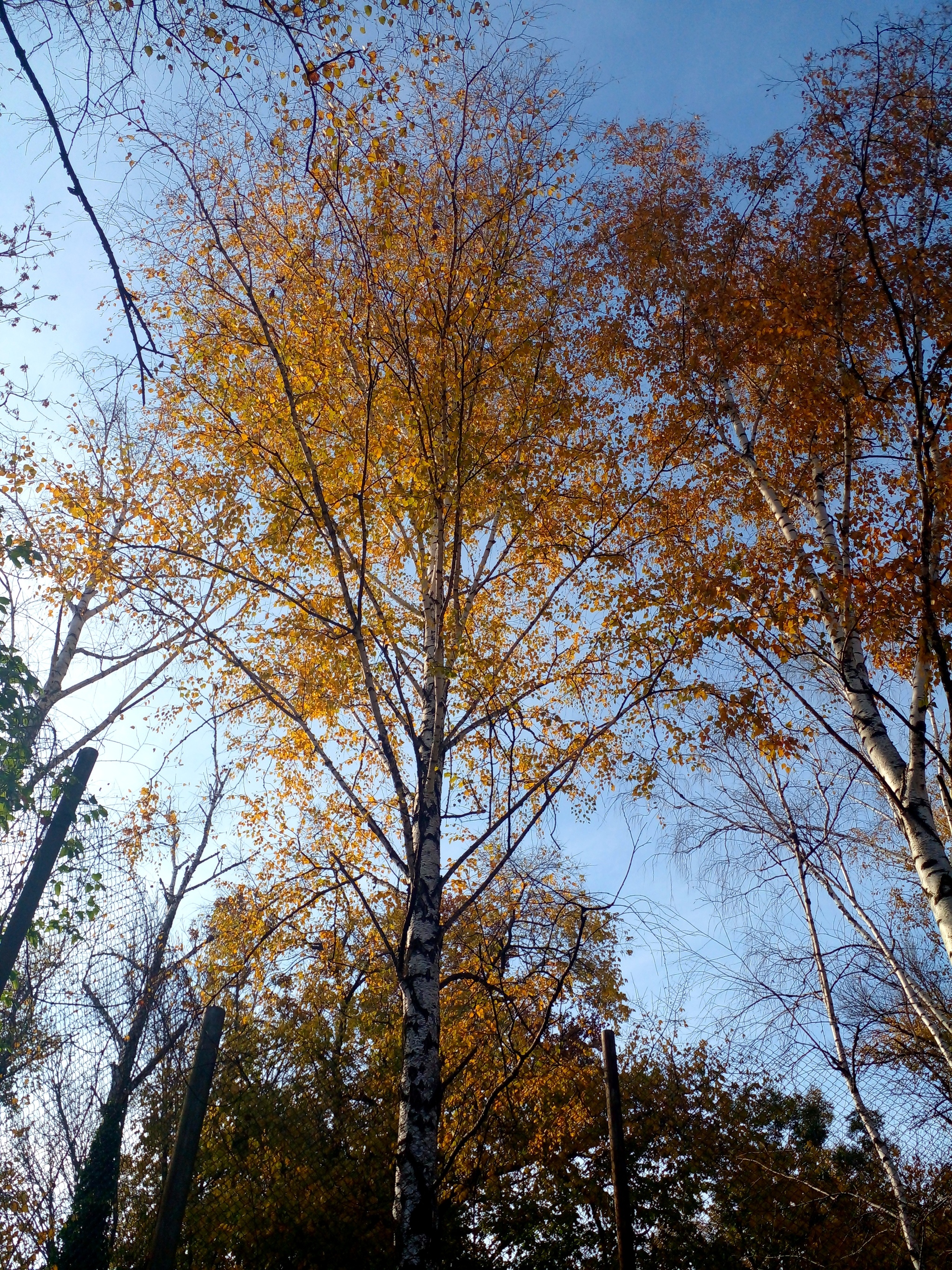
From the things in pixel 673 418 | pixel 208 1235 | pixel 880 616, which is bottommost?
pixel 208 1235

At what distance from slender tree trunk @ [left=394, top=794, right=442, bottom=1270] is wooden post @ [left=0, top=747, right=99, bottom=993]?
1717 millimetres

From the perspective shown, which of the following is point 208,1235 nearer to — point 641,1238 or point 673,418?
point 641,1238

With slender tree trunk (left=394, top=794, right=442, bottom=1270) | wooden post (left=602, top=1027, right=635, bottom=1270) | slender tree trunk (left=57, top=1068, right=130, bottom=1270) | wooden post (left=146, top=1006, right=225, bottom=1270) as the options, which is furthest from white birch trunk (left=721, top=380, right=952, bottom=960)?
slender tree trunk (left=57, top=1068, right=130, bottom=1270)

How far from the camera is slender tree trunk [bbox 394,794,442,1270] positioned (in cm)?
Answer: 322

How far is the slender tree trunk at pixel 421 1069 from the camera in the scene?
322 centimetres

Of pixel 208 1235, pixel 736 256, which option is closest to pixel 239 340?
pixel 736 256

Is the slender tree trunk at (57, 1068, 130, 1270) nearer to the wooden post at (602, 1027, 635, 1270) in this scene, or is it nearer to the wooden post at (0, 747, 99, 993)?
the wooden post at (0, 747, 99, 993)

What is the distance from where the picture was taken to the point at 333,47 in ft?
9.19

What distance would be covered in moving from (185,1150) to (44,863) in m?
1.37

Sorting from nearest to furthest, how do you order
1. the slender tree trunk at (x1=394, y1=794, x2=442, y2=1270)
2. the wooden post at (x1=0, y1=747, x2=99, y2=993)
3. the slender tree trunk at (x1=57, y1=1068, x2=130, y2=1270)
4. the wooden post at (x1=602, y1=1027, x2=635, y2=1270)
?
the wooden post at (x1=0, y1=747, x2=99, y2=993)
the slender tree trunk at (x1=394, y1=794, x2=442, y2=1270)
the slender tree trunk at (x1=57, y1=1068, x2=130, y2=1270)
the wooden post at (x1=602, y1=1027, x2=635, y2=1270)

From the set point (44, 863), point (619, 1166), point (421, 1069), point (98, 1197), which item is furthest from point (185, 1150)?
point (619, 1166)

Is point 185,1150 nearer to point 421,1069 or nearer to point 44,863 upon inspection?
point 421,1069

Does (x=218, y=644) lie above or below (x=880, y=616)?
below

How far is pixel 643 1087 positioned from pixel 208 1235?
21.2 ft
